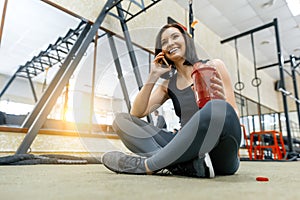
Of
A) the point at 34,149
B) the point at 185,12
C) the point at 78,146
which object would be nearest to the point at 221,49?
the point at 185,12

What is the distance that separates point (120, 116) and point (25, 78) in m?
1.63

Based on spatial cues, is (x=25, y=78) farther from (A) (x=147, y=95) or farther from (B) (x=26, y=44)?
(A) (x=147, y=95)

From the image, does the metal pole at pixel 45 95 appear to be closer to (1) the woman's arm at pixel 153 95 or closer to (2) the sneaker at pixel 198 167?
(1) the woman's arm at pixel 153 95

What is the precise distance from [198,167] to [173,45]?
22.7 inches

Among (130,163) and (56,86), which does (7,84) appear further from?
(130,163)

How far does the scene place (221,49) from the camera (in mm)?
4426

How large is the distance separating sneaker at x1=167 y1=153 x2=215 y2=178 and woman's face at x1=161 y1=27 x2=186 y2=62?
52 cm

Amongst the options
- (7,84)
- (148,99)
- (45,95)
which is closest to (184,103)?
(148,99)

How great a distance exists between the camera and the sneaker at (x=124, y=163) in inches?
29.1

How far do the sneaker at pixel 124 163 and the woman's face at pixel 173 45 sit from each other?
0.50 m

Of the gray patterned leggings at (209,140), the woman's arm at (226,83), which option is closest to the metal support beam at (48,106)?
the gray patterned leggings at (209,140)

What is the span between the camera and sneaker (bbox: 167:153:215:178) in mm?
653

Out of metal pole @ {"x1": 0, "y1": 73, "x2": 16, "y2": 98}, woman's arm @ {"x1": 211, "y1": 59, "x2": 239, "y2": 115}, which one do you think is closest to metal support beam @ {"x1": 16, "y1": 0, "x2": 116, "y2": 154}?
metal pole @ {"x1": 0, "y1": 73, "x2": 16, "y2": 98}

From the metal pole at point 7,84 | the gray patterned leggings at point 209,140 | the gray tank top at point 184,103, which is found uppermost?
the metal pole at point 7,84
